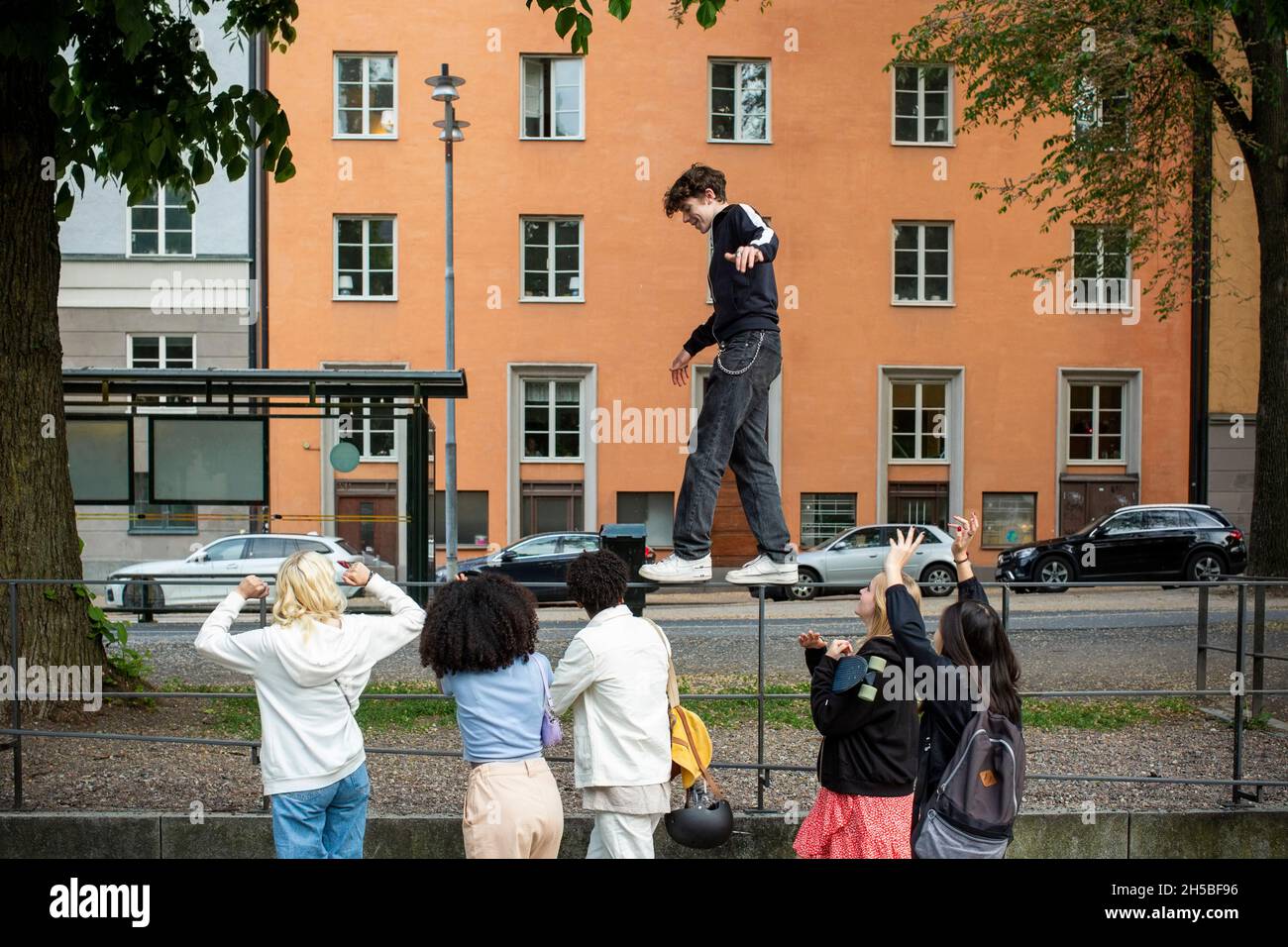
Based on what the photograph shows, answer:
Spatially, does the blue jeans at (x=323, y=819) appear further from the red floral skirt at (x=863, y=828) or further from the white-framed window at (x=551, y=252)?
the white-framed window at (x=551, y=252)

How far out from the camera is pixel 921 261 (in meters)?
29.1

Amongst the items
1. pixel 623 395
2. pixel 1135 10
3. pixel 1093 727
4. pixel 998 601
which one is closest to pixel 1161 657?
pixel 1093 727

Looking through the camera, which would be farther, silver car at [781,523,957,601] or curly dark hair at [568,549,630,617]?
Answer: silver car at [781,523,957,601]

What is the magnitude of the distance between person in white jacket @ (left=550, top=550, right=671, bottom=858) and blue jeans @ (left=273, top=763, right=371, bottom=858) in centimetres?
93

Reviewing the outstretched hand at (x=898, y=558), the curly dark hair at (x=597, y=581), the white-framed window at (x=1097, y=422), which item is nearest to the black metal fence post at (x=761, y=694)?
the outstretched hand at (x=898, y=558)

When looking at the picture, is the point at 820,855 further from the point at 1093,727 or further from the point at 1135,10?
the point at 1135,10

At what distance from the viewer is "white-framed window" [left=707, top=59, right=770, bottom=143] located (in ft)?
94.0

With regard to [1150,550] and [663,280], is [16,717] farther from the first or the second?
[663,280]

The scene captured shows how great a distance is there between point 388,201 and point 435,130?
1.93 metres

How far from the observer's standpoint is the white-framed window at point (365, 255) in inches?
1107

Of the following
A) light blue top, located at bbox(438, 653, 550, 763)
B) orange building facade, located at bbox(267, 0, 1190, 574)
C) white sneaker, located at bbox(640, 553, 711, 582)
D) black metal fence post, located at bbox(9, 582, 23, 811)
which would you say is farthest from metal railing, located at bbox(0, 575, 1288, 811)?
orange building facade, located at bbox(267, 0, 1190, 574)

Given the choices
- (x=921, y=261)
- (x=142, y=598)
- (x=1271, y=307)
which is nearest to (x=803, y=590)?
(x=142, y=598)

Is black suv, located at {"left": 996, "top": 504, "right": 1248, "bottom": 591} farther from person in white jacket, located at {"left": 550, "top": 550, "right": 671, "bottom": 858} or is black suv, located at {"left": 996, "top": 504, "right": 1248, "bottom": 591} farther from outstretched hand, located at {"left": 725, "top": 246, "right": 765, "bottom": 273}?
person in white jacket, located at {"left": 550, "top": 550, "right": 671, "bottom": 858}

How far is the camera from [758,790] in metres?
7.65
